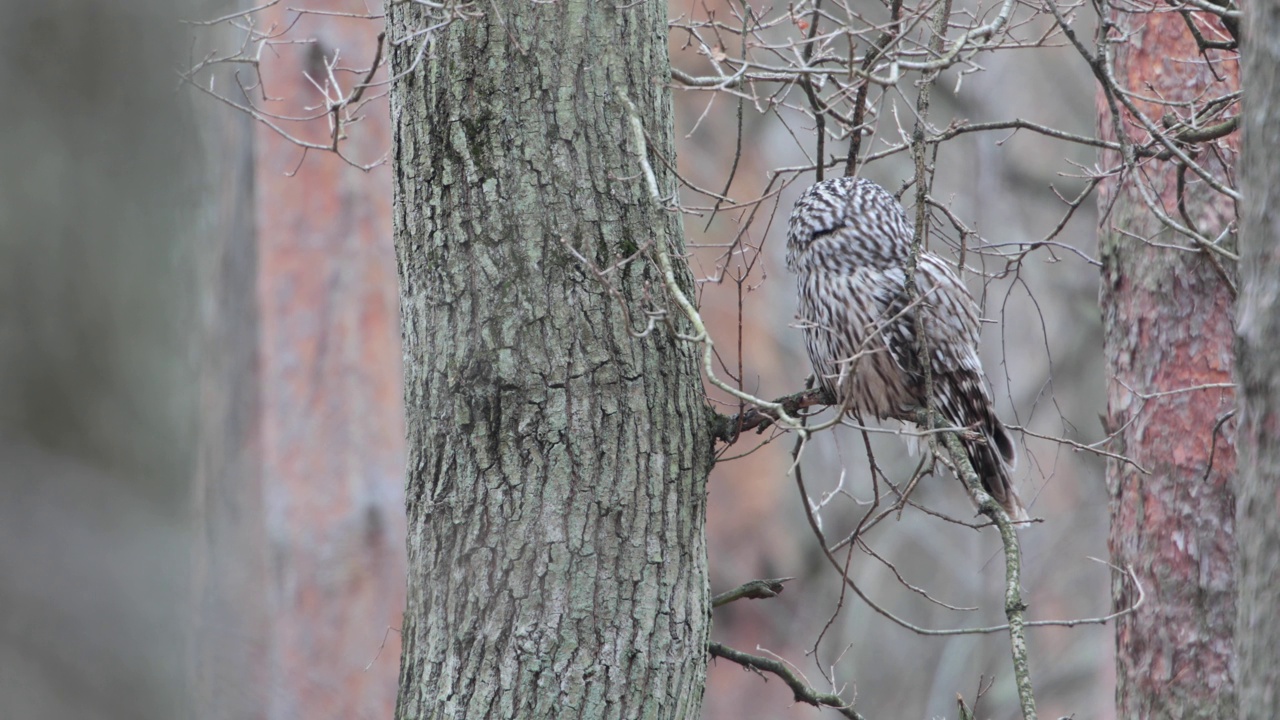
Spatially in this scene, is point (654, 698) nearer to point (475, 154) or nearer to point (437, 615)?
point (437, 615)

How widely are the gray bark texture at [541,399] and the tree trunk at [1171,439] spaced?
97.1 inches

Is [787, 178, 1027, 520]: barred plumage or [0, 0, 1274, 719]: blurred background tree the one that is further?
[787, 178, 1027, 520]: barred plumage

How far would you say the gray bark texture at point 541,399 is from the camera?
2.79 metres

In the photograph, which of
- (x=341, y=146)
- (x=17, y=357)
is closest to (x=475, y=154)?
(x=17, y=357)

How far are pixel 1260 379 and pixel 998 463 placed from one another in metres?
2.29

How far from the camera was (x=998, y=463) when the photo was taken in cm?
395

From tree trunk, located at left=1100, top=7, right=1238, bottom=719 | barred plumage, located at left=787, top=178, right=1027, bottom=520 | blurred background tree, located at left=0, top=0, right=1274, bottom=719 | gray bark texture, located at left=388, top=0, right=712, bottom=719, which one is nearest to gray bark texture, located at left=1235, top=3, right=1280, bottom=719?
blurred background tree, located at left=0, top=0, right=1274, bottom=719

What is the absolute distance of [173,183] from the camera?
1.37 meters

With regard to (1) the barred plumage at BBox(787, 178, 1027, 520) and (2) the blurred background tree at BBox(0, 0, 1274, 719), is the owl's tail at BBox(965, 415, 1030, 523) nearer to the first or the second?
(1) the barred plumage at BBox(787, 178, 1027, 520)

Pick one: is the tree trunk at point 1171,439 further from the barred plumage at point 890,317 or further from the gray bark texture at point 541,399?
the gray bark texture at point 541,399

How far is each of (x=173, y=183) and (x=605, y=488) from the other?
161 centimetres

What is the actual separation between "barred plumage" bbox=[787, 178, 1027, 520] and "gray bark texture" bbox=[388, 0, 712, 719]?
3.48 feet

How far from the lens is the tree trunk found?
457 centimetres

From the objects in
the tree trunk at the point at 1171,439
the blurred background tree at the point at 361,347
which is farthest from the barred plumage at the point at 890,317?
the tree trunk at the point at 1171,439
